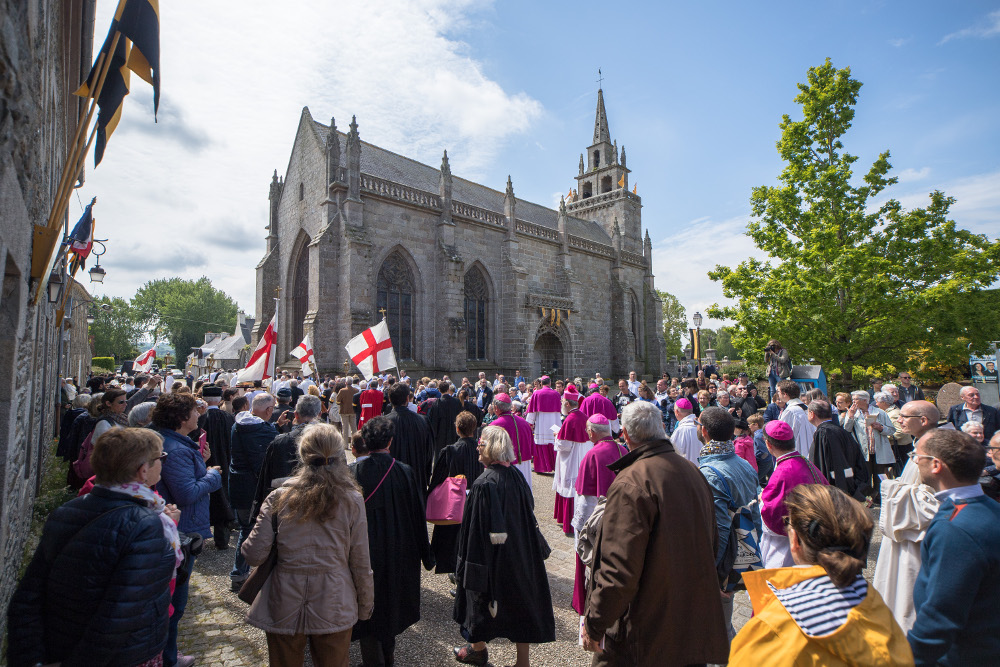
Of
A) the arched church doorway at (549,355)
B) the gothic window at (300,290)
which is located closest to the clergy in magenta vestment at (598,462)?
the gothic window at (300,290)

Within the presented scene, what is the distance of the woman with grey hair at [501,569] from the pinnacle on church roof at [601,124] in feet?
123

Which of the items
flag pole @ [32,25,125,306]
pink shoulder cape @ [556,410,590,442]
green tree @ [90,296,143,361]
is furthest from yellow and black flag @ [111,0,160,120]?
green tree @ [90,296,143,361]

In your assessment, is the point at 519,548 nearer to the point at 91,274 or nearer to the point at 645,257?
the point at 91,274

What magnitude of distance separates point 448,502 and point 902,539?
299cm

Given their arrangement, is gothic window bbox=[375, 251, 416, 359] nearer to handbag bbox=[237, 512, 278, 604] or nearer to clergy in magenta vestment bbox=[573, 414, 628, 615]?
clergy in magenta vestment bbox=[573, 414, 628, 615]

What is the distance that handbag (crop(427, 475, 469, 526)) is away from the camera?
13.4ft

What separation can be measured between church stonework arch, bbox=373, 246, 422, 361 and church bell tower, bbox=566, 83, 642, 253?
1868 cm

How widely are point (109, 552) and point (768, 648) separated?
2590 mm

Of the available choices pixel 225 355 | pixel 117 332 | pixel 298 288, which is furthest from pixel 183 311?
pixel 298 288

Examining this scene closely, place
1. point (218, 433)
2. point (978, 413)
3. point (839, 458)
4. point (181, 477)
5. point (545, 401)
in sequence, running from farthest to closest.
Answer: point (545, 401)
point (978, 413)
point (218, 433)
point (839, 458)
point (181, 477)

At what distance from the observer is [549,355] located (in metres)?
27.7

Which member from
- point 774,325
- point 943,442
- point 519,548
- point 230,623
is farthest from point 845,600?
point 774,325

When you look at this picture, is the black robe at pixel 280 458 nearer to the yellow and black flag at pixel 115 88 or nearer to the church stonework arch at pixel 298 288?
the yellow and black flag at pixel 115 88

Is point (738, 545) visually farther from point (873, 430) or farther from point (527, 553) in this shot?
point (873, 430)
